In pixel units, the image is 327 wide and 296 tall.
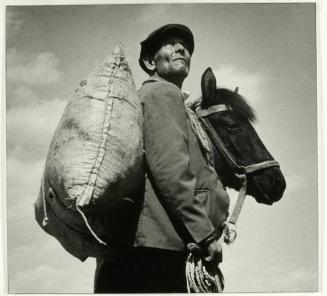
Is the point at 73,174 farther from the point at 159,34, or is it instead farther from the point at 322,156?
the point at 322,156

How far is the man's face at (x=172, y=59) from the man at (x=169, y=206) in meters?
0.13

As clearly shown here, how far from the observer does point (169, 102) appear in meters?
3.05

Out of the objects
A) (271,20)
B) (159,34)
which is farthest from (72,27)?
(271,20)

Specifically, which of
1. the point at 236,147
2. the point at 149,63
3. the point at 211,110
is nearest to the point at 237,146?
the point at 236,147

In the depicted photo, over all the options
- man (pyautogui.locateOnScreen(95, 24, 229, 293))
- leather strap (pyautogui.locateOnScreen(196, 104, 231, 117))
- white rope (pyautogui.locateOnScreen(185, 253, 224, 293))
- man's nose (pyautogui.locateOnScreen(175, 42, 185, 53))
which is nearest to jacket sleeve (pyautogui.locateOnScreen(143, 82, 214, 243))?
man (pyautogui.locateOnScreen(95, 24, 229, 293))

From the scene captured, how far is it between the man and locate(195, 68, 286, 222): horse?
1.89ft

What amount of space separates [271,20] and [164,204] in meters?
2.03

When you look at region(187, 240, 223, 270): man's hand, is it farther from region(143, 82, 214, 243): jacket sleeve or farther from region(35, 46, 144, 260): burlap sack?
region(35, 46, 144, 260): burlap sack

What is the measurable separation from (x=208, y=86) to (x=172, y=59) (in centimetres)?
71

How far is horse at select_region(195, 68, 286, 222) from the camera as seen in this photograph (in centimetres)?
382

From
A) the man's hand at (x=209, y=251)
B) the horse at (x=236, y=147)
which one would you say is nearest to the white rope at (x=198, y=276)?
the man's hand at (x=209, y=251)

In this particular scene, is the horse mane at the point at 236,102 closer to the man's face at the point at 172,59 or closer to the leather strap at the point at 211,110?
the leather strap at the point at 211,110

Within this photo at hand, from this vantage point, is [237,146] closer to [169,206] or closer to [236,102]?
[236,102]

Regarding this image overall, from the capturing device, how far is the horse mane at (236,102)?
414 centimetres
